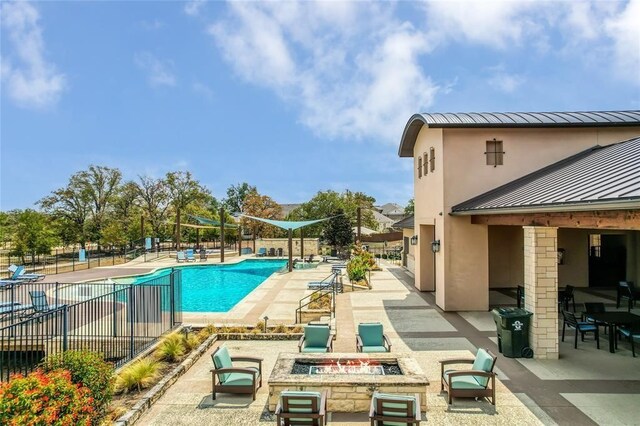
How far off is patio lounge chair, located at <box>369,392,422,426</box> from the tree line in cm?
2824

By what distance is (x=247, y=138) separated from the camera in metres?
47.8

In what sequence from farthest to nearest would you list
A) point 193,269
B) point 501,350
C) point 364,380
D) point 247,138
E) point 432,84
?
point 247,138 → point 193,269 → point 432,84 → point 501,350 → point 364,380

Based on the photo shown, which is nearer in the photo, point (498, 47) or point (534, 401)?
point (534, 401)

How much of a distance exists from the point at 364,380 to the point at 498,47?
1422 centimetres

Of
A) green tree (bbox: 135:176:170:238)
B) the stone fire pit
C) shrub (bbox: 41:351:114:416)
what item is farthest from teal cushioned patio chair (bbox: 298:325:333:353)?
green tree (bbox: 135:176:170:238)

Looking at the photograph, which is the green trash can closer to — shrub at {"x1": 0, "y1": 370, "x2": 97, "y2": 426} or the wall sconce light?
shrub at {"x1": 0, "y1": 370, "x2": 97, "y2": 426}

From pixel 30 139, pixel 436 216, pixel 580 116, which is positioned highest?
pixel 30 139

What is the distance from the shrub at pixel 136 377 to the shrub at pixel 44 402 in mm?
1561

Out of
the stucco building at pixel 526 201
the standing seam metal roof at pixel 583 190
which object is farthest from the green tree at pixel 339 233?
the standing seam metal roof at pixel 583 190

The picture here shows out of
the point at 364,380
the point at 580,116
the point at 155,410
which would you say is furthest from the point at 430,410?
the point at 580,116

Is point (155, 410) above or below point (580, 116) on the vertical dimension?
below

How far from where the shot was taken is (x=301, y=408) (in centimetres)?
479

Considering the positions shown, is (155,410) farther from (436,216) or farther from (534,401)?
(436,216)

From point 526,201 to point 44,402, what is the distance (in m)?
9.01
